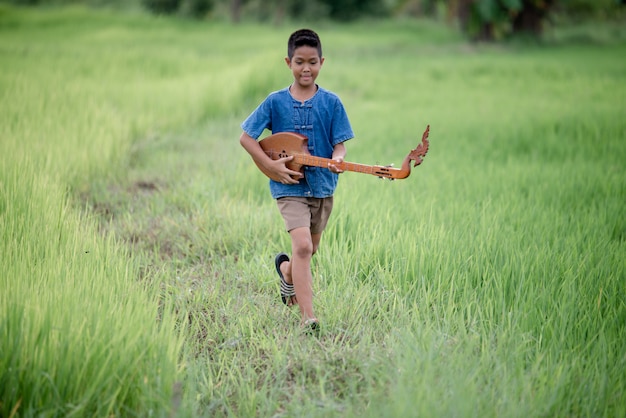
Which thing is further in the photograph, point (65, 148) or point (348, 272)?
point (65, 148)

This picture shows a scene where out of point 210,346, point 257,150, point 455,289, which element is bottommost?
point 210,346

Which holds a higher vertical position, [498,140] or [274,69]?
[274,69]

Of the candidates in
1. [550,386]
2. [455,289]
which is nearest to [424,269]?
[455,289]

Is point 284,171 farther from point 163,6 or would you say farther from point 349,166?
point 163,6

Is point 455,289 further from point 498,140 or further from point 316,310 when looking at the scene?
point 498,140

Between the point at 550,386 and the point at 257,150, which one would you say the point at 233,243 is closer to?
the point at 257,150

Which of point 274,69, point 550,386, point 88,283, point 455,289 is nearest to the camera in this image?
point 550,386

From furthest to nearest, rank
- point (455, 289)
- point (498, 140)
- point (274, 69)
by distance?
point (274, 69)
point (498, 140)
point (455, 289)

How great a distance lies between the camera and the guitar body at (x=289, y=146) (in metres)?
2.45

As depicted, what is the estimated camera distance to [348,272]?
292 cm

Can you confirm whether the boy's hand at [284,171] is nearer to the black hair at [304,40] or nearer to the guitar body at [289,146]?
the guitar body at [289,146]

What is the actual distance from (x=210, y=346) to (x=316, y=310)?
48cm

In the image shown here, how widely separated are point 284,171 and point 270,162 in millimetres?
77

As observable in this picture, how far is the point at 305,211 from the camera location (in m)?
2.48
